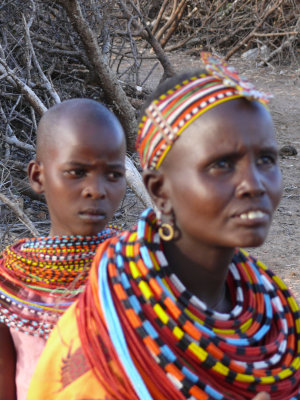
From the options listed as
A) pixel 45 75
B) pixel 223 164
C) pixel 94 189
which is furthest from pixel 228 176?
pixel 45 75

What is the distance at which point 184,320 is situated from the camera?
1.36 meters

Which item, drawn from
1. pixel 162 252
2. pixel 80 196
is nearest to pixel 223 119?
pixel 162 252

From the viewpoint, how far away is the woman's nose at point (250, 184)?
4.34ft

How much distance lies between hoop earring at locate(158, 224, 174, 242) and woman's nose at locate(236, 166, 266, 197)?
0.20 metres

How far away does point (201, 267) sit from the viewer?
1.49 m

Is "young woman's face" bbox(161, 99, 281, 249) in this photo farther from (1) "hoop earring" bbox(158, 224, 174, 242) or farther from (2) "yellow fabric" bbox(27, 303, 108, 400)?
(2) "yellow fabric" bbox(27, 303, 108, 400)

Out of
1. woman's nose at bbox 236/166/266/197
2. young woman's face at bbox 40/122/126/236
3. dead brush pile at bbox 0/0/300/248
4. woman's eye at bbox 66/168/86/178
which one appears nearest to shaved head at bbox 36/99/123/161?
young woman's face at bbox 40/122/126/236

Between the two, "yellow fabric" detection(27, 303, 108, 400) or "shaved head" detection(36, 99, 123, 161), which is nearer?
"yellow fabric" detection(27, 303, 108, 400)

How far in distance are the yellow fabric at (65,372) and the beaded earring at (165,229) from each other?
0.87ft

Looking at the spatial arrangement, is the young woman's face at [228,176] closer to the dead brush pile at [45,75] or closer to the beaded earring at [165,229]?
the beaded earring at [165,229]

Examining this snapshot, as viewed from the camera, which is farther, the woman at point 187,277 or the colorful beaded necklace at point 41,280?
the colorful beaded necklace at point 41,280

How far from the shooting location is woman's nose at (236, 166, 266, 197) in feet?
4.34

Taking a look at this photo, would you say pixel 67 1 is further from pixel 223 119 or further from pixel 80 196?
pixel 223 119

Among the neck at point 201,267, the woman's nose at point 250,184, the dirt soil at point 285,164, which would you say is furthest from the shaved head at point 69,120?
the woman's nose at point 250,184
